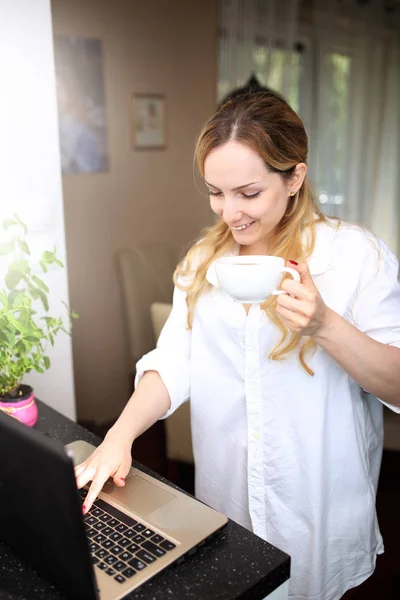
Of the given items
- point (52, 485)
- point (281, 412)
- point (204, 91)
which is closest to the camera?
point (52, 485)

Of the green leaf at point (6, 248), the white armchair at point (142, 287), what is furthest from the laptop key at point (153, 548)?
the white armchair at point (142, 287)

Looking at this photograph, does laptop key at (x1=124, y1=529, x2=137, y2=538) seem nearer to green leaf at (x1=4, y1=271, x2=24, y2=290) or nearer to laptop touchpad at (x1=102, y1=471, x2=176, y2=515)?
laptop touchpad at (x1=102, y1=471, x2=176, y2=515)

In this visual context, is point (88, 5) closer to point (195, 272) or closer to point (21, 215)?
point (21, 215)

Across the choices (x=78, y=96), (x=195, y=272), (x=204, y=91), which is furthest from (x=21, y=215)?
(x=204, y=91)

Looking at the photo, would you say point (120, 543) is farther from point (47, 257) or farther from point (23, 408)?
point (47, 257)

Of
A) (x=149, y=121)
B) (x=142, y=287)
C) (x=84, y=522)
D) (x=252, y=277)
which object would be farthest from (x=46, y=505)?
(x=149, y=121)

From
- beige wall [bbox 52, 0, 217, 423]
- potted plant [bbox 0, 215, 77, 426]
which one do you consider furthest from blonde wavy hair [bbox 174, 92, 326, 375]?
beige wall [bbox 52, 0, 217, 423]

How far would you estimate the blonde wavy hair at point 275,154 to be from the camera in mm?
1097

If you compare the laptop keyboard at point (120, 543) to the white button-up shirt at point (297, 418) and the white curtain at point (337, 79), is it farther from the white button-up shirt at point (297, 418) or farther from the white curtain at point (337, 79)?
the white curtain at point (337, 79)

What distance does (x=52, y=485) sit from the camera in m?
0.65

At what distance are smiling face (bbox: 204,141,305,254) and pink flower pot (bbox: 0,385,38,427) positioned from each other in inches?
22.1

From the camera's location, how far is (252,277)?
876mm

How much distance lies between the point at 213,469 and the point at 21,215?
2.47 feet

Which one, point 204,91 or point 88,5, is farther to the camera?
point 204,91
